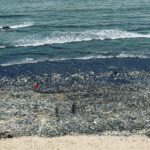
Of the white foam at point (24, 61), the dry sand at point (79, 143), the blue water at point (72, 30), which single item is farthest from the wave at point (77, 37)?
the dry sand at point (79, 143)

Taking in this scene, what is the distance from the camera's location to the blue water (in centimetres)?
7550

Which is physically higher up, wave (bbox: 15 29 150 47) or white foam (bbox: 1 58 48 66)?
white foam (bbox: 1 58 48 66)

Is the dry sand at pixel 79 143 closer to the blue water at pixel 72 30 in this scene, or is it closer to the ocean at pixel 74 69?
the ocean at pixel 74 69

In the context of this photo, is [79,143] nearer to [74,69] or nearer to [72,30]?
[74,69]

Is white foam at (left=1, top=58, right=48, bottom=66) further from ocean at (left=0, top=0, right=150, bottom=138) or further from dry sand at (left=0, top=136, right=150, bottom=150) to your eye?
dry sand at (left=0, top=136, right=150, bottom=150)

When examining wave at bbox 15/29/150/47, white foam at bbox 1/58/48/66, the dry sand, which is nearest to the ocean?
wave at bbox 15/29/150/47

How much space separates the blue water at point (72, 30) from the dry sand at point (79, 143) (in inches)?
1022

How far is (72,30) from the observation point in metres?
90.1

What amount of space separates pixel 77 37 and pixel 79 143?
4173 cm

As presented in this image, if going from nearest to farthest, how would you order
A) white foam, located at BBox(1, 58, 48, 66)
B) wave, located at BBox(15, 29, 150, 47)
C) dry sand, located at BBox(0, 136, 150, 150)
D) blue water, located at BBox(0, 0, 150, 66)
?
dry sand, located at BBox(0, 136, 150, 150) → white foam, located at BBox(1, 58, 48, 66) → blue water, located at BBox(0, 0, 150, 66) → wave, located at BBox(15, 29, 150, 47)

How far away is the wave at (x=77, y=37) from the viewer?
8212 centimetres

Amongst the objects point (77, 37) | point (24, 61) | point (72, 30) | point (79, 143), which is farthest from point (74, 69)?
point (79, 143)

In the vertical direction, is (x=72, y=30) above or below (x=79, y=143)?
below

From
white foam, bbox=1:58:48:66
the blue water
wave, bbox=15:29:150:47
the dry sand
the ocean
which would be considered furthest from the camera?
wave, bbox=15:29:150:47
